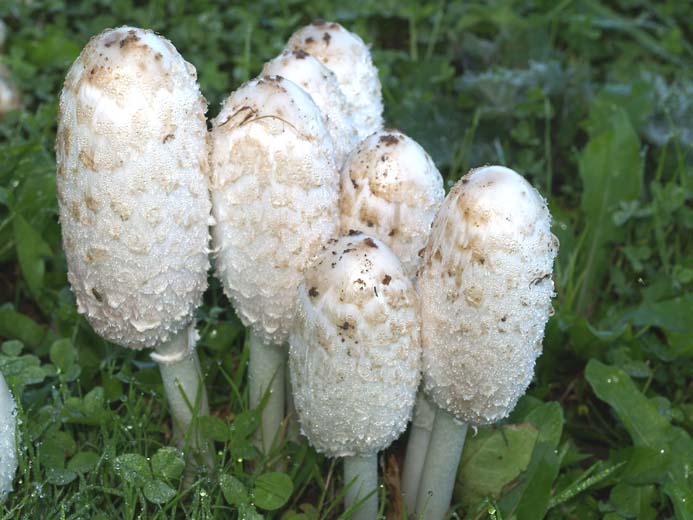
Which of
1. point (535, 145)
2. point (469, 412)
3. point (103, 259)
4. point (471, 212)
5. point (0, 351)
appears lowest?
point (0, 351)

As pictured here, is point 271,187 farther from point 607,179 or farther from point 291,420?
point 607,179

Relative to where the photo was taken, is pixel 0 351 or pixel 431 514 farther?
pixel 0 351

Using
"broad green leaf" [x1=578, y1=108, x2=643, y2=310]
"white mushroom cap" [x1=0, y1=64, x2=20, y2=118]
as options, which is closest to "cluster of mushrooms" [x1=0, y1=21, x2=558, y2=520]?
"broad green leaf" [x1=578, y1=108, x2=643, y2=310]

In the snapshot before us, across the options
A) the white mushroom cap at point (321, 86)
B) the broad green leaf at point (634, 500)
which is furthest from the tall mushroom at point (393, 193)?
the broad green leaf at point (634, 500)

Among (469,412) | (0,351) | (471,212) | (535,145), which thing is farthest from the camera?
(535,145)

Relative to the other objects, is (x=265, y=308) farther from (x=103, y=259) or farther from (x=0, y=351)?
(x=0, y=351)

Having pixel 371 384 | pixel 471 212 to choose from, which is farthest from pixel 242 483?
pixel 471 212

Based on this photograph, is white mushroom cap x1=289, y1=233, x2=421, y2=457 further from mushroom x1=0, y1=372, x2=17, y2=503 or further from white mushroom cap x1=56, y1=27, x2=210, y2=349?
mushroom x1=0, y1=372, x2=17, y2=503
